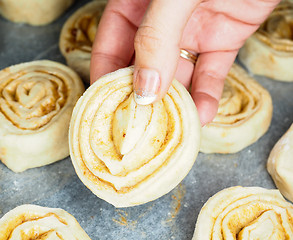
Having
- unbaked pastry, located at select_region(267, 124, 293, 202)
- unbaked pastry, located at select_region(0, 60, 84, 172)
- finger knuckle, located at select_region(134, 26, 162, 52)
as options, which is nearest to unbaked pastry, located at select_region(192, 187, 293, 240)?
unbaked pastry, located at select_region(267, 124, 293, 202)

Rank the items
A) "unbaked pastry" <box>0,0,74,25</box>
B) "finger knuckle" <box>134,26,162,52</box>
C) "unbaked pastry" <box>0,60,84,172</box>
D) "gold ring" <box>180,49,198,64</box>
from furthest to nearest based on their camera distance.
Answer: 1. "unbaked pastry" <box>0,0,74,25</box>
2. "gold ring" <box>180,49,198,64</box>
3. "unbaked pastry" <box>0,60,84,172</box>
4. "finger knuckle" <box>134,26,162,52</box>

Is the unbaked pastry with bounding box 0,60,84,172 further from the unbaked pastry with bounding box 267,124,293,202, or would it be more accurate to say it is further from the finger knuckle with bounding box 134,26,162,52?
the unbaked pastry with bounding box 267,124,293,202

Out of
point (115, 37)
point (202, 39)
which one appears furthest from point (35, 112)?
point (202, 39)

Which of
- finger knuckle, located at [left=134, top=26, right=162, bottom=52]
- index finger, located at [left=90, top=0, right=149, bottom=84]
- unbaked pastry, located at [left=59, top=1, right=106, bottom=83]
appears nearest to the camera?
finger knuckle, located at [left=134, top=26, right=162, bottom=52]

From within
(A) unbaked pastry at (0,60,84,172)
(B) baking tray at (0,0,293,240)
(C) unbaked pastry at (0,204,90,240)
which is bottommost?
(B) baking tray at (0,0,293,240)

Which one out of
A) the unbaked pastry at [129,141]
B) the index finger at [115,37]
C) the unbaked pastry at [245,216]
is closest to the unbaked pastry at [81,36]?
the index finger at [115,37]

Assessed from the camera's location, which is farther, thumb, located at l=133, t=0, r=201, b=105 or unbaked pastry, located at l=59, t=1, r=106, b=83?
unbaked pastry, located at l=59, t=1, r=106, b=83

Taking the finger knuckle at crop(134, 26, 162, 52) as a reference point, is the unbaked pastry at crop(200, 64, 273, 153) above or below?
below
